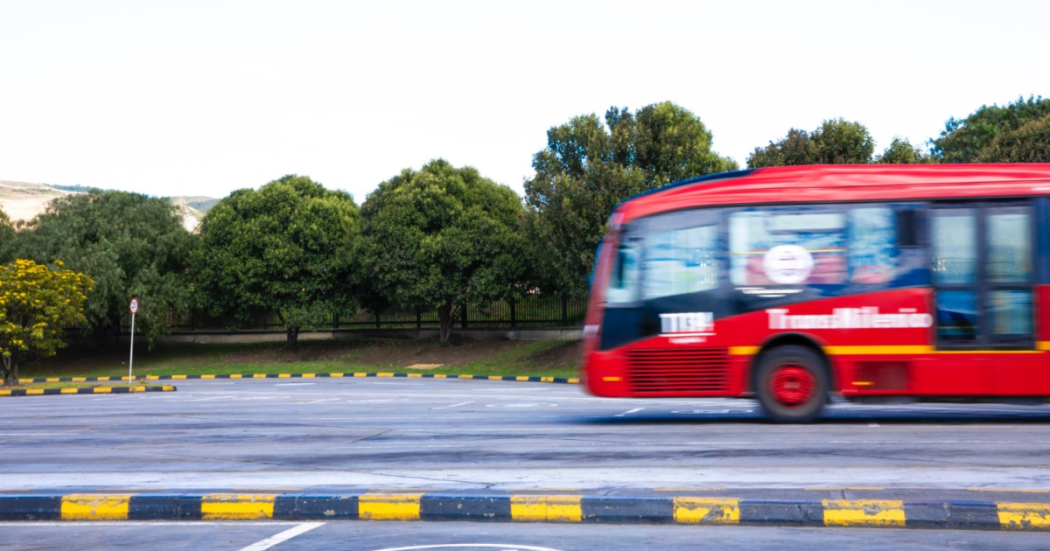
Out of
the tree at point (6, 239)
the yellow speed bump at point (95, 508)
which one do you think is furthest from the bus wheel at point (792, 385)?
the tree at point (6, 239)

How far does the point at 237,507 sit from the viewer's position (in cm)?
703

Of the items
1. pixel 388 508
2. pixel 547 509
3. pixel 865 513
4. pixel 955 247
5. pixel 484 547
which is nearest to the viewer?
pixel 484 547

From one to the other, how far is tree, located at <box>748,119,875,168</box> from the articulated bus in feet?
52.9

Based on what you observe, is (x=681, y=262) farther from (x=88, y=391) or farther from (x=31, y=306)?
(x=31, y=306)

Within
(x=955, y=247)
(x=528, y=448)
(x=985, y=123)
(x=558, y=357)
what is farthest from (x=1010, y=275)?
(x=985, y=123)

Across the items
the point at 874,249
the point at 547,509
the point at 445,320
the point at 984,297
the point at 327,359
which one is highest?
the point at 874,249

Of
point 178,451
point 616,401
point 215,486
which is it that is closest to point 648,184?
point 616,401

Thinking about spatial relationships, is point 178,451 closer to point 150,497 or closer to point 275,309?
point 150,497

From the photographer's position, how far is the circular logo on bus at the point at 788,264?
12312mm

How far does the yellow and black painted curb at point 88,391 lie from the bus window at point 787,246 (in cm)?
2019

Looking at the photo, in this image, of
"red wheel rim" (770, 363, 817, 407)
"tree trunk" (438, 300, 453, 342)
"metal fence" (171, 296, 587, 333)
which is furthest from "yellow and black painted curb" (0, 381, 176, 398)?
"red wheel rim" (770, 363, 817, 407)

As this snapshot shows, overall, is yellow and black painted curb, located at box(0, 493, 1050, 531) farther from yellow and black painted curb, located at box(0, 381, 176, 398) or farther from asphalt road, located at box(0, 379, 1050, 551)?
yellow and black painted curb, located at box(0, 381, 176, 398)

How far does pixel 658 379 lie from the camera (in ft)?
40.9

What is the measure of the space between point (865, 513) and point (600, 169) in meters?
25.0
